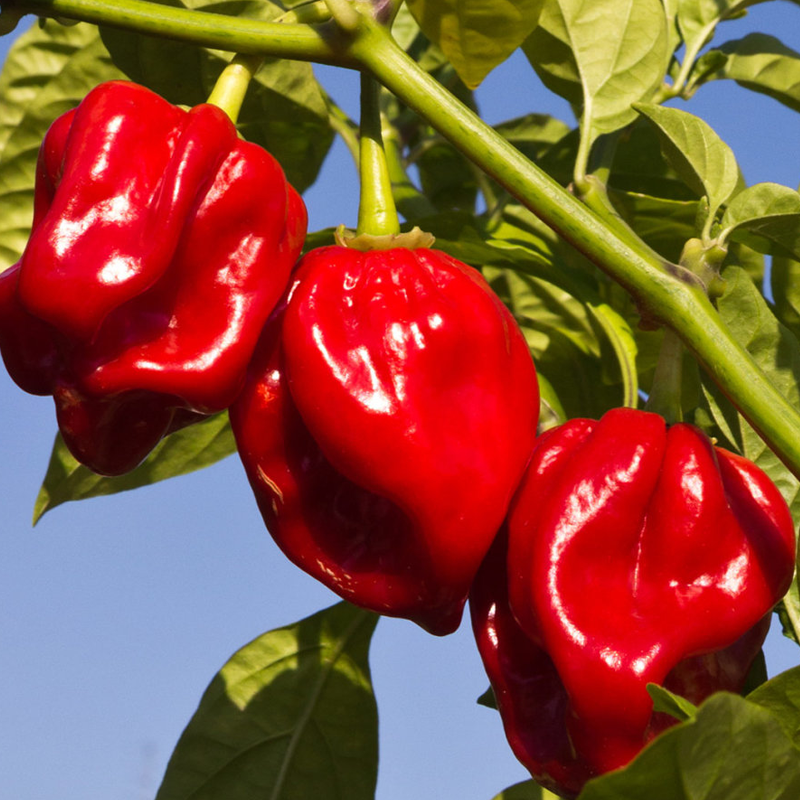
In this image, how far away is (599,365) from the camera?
5.10 ft

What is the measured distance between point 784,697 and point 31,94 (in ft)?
3.83

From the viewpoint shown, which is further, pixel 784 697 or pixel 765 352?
pixel 765 352

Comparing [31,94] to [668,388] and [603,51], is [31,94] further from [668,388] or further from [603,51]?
[668,388]

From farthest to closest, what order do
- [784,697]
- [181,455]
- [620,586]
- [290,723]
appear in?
1. [181,455]
2. [290,723]
3. [620,586]
4. [784,697]

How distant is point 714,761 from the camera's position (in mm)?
737

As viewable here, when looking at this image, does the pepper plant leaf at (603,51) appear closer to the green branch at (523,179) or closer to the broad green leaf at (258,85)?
the broad green leaf at (258,85)

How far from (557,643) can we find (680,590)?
11 cm

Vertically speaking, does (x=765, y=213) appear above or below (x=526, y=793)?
above

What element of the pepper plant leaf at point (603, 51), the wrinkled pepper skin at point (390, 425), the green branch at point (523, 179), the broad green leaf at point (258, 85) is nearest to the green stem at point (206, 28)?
the green branch at point (523, 179)

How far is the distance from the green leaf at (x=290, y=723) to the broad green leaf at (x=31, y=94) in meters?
0.57

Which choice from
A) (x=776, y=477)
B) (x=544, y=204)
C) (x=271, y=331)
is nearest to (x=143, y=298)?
(x=271, y=331)

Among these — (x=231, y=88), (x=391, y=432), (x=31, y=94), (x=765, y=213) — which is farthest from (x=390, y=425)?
(x=31, y=94)

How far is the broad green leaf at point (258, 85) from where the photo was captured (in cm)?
132

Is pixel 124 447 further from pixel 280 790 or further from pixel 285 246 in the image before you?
pixel 280 790
